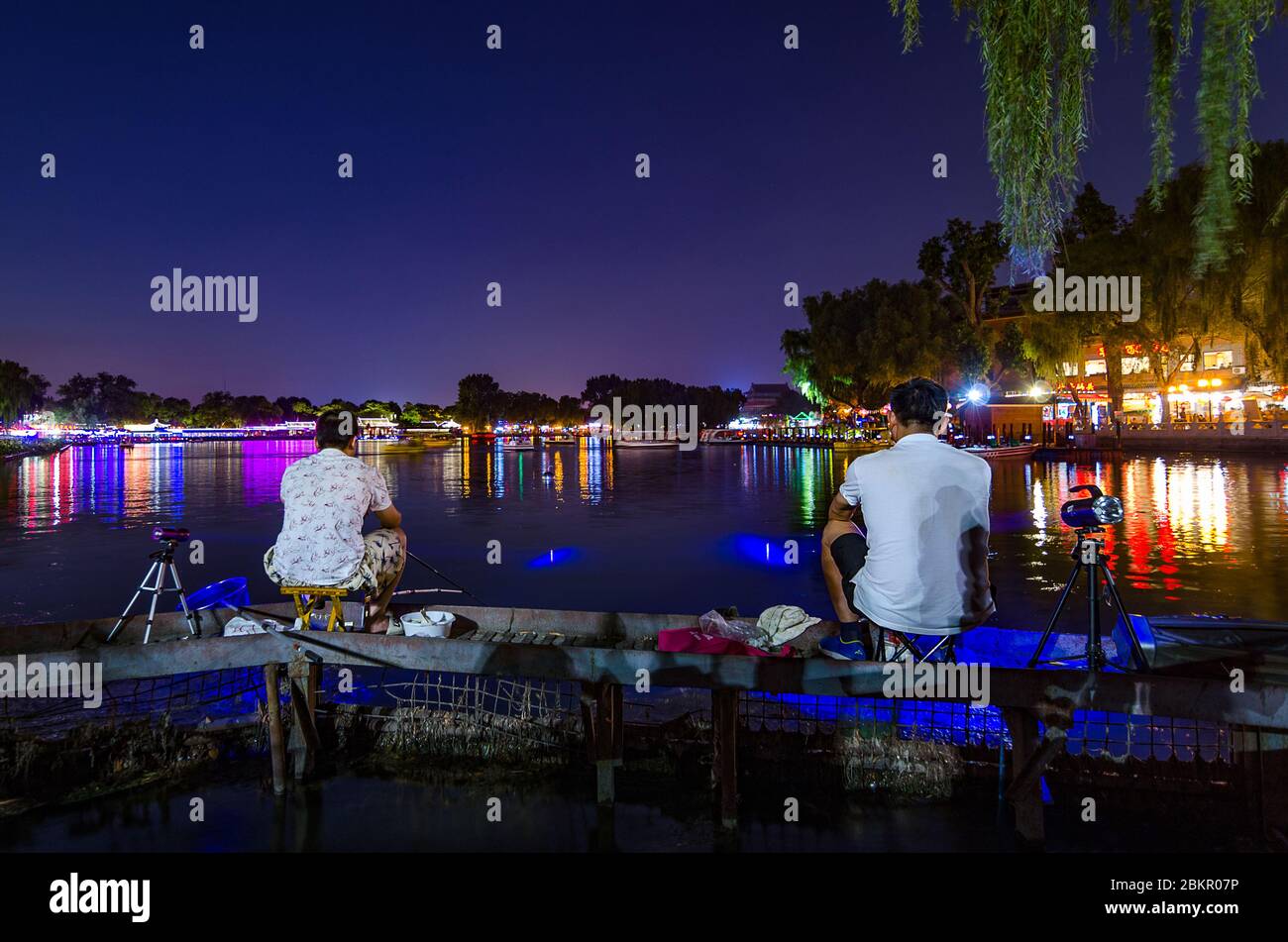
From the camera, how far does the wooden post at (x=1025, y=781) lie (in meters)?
4.24

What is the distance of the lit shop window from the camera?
54.6 metres

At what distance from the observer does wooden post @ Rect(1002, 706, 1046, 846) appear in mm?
4242

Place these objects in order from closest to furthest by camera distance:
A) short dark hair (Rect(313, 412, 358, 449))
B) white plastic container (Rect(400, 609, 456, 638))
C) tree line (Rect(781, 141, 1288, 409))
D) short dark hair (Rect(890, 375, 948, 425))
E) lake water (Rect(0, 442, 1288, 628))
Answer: short dark hair (Rect(890, 375, 948, 425)), short dark hair (Rect(313, 412, 358, 449)), white plastic container (Rect(400, 609, 456, 638)), lake water (Rect(0, 442, 1288, 628)), tree line (Rect(781, 141, 1288, 409))

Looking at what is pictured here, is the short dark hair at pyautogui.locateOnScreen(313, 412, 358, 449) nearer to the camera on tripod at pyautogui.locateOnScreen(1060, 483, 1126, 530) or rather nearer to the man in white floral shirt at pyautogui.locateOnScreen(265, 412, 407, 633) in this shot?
the man in white floral shirt at pyautogui.locateOnScreen(265, 412, 407, 633)

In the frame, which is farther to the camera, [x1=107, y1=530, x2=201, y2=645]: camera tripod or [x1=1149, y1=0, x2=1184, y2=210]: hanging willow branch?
[x1=107, y1=530, x2=201, y2=645]: camera tripod

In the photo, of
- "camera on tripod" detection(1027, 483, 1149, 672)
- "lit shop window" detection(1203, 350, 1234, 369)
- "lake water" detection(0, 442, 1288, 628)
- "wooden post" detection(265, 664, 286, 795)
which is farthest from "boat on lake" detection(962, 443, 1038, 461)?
"wooden post" detection(265, 664, 286, 795)

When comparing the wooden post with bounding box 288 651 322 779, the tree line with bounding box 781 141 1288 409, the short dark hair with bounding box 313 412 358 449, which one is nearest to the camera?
the wooden post with bounding box 288 651 322 779

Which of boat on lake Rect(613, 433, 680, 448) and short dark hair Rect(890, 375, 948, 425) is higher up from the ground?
boat on lake Rect(613, 433, 680, 448)

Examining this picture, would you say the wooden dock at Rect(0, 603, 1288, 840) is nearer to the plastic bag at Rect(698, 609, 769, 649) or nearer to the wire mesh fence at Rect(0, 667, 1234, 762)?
the plastic bag at Rect(698, 609, 769, 649)

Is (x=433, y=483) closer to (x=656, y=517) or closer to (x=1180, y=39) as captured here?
(x=656, y=517)

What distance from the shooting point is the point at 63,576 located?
46.0 ft

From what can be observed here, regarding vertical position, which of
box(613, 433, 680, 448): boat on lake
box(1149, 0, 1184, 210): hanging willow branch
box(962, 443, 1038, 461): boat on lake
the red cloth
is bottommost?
the red cloth

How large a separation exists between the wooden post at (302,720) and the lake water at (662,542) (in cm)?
659

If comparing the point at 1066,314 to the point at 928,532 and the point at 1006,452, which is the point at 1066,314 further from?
the point at 928,532
